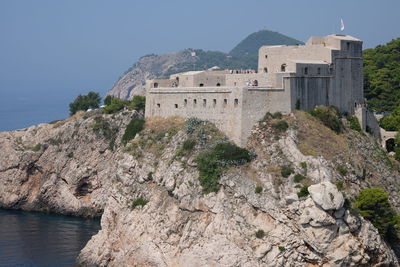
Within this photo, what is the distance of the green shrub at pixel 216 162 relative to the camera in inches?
2131

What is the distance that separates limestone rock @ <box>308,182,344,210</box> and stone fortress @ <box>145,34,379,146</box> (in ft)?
26.8

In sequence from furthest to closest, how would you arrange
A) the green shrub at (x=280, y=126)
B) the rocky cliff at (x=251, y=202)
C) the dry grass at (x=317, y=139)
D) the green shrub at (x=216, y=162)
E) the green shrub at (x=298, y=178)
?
the green shrub at (x=280, y=126) → the dry grass at (x=317, y=139) → the green shrub at (x=216, y=162) → the green shrub at (x=298, y=178) → the rocky cliff at (x=251, y=202)

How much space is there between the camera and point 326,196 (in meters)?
49.3

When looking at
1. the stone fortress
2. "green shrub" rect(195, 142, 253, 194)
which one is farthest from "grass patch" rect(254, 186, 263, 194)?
the stone fortress

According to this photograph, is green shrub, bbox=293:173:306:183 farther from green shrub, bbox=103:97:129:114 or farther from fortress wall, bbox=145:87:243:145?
green shrub, bbox=103:97:129:114

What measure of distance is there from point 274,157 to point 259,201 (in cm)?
391

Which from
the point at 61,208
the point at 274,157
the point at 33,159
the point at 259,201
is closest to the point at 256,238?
the point at 259,201

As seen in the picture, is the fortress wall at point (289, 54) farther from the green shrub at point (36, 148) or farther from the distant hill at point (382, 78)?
the green shrub at point (36, 148)

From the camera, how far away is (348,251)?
49.4 m

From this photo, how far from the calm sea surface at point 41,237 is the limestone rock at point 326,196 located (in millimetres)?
18018

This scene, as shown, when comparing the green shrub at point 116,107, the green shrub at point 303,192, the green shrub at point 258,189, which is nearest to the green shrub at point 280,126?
the green shrub at point 258,189

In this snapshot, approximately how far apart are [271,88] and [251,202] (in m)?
8.89

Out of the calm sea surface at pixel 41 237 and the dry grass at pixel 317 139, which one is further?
the calm sea surface at pixel 41 237

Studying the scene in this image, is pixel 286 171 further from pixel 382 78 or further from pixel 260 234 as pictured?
pixel 382 78
